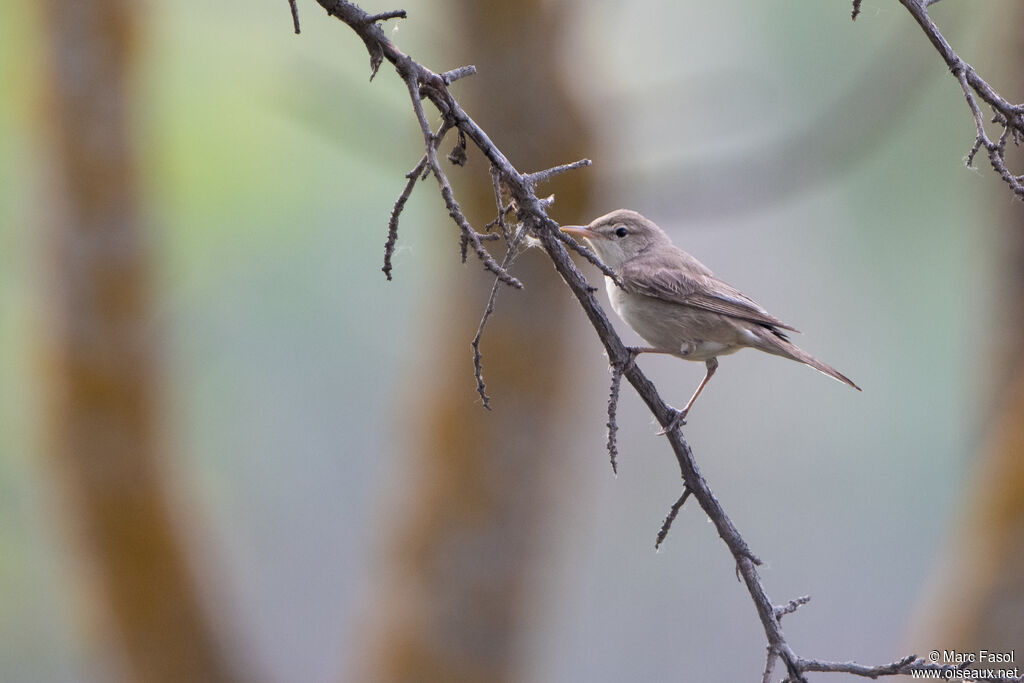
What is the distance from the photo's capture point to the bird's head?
3959 millimetres

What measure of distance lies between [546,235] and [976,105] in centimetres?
93

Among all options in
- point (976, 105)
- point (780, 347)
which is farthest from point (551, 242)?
point (780, 347)

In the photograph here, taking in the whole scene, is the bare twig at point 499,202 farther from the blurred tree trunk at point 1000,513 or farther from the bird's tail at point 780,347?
the blurred tree trunk at point 1000,513

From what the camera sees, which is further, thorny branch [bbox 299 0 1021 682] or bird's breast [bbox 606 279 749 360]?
bird's breast [bbox 606 279 749 360]

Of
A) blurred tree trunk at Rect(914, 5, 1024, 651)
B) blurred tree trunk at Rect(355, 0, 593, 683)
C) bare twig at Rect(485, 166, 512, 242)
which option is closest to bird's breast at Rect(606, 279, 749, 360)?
bare twig at Rect(485, 166, 512, 242)

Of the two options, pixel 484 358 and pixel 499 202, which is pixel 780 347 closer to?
pixel 499 202

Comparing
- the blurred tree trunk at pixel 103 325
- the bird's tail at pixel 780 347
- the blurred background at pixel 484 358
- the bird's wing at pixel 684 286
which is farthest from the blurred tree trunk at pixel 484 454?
the bird's tail at pixel 780 347

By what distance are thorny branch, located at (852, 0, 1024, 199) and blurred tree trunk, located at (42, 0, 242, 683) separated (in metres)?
4.16

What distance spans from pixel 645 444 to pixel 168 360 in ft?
13.3

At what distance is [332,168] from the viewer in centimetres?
1026

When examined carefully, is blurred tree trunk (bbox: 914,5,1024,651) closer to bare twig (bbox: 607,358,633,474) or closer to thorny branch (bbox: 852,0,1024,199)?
thorny branch (bbox: 852,0,1024,199)

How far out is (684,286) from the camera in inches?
138

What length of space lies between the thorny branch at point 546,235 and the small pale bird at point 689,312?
0.89 m

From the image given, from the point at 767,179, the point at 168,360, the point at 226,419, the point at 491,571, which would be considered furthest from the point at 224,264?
the point at 767,179
